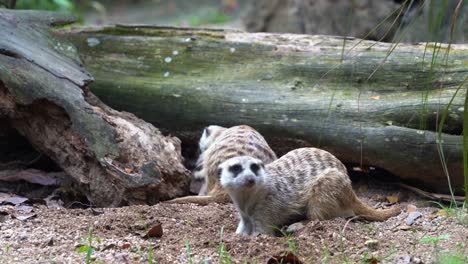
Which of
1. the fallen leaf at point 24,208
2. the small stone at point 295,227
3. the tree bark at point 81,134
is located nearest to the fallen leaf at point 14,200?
the fallen leaf at point 24,208

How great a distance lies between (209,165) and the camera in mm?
4164

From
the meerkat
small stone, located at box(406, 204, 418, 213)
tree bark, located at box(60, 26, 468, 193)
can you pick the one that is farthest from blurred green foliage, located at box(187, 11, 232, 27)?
small stone, located at box(406, 204, 418, 213)

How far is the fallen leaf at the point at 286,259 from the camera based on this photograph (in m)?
2.61

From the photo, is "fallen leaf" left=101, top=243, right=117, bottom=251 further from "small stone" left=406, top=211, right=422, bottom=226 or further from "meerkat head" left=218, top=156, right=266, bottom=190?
"small stone" left=406, top=211, right=422, bottom=226

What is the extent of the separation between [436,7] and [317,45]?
7.84 ft

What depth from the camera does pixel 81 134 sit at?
12.1ft

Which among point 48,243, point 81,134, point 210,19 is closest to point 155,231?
point 48,243

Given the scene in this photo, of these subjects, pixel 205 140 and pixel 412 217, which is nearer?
pixel 412 217

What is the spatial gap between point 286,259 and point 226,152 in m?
1.51

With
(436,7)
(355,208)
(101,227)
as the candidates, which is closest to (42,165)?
(101,227)

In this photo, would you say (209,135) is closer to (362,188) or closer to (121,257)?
(362,188)

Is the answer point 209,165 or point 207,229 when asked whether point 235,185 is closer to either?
point 207,229

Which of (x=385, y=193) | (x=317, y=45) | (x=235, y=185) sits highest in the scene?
(x=317, y=45)

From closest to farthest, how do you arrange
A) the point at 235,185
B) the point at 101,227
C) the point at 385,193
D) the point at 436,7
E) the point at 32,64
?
the point at 101,227 → the point at 235,185 → the point at 32,64 → the point at 385,193 → the point at 436,7
